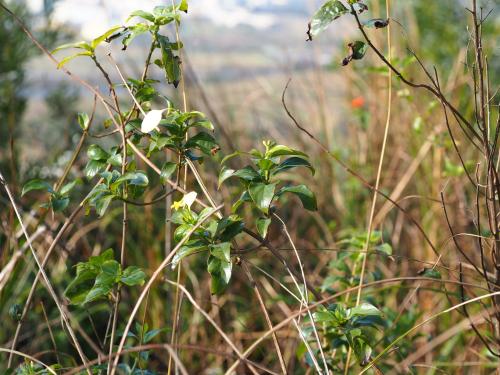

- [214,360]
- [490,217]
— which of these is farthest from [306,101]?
[490,217]

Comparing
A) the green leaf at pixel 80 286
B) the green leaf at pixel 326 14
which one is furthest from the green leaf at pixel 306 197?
the green leaf at pixel 80 286

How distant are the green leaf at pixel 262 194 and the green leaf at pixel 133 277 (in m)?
0.24

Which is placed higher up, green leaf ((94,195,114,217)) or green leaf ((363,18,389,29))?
green leaf ((363,18,389,29))

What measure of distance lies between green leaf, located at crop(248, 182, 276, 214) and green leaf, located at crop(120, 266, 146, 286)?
24 cm

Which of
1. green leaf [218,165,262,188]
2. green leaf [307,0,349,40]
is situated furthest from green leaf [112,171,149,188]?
green leaf [307,0,349,40]

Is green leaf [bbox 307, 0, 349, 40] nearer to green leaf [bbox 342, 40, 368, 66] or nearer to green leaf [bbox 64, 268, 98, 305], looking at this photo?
green leaf [bbox 342, 40, 368, 66]

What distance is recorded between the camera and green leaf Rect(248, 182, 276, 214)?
1232 mm

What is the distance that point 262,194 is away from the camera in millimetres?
1251

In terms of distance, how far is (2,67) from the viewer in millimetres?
3400

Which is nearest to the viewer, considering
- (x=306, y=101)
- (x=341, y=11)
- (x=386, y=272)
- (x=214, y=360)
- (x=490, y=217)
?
(x=341, y=11)

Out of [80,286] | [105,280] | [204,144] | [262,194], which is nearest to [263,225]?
[262,194]

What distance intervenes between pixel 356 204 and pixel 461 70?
784mm

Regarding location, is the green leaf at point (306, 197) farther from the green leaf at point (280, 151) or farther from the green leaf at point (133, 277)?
the green leaf at point (133, 277)

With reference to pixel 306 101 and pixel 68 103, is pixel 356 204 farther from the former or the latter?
pixel 68 103
